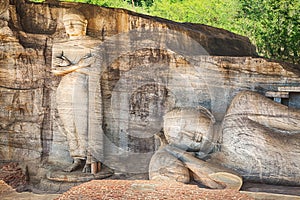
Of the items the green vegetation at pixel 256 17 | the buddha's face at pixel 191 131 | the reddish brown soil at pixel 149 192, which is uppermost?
the green vegetation at pixel 256 17

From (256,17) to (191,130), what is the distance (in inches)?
383

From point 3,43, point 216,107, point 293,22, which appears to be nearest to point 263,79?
point 216,107

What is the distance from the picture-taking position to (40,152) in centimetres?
629

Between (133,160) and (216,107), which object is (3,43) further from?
(216,107)

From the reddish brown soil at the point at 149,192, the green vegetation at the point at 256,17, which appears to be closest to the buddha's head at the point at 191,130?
the reddish brown soil at the point at 149,192

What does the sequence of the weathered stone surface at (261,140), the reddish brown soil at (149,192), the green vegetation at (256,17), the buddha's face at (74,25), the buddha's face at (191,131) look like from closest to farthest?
the reddish brown soil at (149,192), the weathered stone surface at (261,140), the buddha's face at (191,131), the buddha's face at (74,25), the green vegetation at (256,17)

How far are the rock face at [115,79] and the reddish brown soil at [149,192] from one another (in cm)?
140

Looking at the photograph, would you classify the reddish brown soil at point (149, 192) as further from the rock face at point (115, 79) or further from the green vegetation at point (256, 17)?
the green vegetation at point (256, 17)

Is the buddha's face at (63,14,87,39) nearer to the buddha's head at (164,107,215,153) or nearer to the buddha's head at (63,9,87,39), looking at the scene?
the buddha's head at (63,9,87,39)

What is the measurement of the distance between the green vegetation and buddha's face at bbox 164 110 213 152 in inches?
306

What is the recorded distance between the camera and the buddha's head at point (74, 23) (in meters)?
5.94

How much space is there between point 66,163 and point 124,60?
2.07 m

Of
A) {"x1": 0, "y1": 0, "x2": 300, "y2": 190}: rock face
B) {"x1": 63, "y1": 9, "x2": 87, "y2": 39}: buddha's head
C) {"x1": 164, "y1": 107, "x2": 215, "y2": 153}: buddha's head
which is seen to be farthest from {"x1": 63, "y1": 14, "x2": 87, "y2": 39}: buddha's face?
{"x1": 164, "y1": 107, "x2": 215, "y2": 153}: buddha's head

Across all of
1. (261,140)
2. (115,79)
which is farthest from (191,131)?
(115,79)
